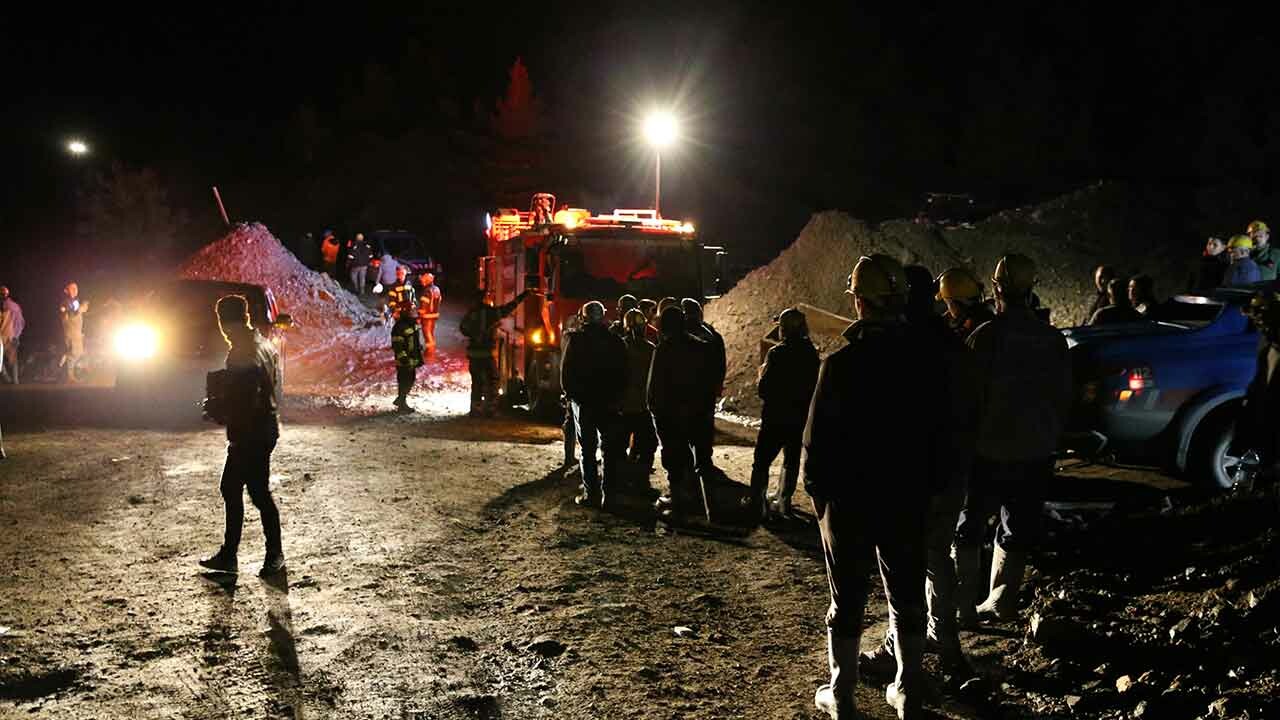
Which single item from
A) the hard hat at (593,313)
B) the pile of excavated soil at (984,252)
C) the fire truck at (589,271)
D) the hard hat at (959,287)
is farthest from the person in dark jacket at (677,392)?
the pile of excavated soil at (984,252)

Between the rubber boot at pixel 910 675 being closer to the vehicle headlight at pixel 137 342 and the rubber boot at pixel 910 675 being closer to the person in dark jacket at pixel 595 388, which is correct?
the person in dark jacket at pixel 595 388

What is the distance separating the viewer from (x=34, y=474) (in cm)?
1026

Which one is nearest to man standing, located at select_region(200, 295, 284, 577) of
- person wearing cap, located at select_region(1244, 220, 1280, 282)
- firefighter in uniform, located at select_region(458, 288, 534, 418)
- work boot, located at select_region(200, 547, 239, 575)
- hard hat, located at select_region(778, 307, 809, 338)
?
work boot, located at select_region(200, 547, 239, 575)

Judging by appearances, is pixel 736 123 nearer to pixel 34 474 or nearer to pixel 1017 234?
pixel 1017 234

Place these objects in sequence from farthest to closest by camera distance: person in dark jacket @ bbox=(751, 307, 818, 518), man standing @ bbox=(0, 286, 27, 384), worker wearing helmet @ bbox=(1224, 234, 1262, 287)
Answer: man standing @ bbox=(0, 286, 27, 384) < worker wearing helmet @ bbox=(1224, 234, 1262, 287) < person in dark jacket @ bbox=(751, 307, 818, 518)

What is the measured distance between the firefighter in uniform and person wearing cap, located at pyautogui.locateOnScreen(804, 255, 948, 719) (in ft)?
34.7

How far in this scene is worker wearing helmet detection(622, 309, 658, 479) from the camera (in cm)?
945

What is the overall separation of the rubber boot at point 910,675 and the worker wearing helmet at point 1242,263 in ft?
28.8

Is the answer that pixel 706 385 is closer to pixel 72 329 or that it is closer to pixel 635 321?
pixel 635 321

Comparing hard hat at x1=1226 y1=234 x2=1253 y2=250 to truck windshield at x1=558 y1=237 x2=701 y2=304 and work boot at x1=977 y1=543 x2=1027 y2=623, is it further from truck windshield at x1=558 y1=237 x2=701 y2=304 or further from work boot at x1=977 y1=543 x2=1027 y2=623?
work boot at x1=977 y1=543 x2=1027 y2=623

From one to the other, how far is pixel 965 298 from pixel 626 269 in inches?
348

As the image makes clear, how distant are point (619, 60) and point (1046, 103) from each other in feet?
104

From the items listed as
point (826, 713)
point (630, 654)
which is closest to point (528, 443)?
point (630, 654)

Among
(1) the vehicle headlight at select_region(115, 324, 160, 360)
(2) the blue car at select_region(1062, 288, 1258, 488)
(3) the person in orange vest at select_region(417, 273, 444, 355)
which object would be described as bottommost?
(2) the blue car at select_region(1062, 288, 1258, 488)
